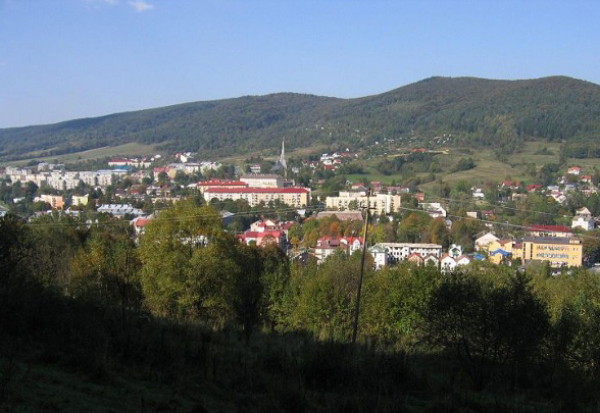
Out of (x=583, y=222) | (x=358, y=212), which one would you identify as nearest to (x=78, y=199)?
(x=358, y=212)

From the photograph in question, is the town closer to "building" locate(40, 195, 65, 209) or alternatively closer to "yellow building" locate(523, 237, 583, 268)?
"yellow building" locate(523, 237, 583, 268)

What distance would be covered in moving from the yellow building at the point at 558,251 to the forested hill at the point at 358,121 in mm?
41043

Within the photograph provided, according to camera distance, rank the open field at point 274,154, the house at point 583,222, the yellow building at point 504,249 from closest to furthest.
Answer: the yellow building at point 504,249 → the house at point 583,222 → the open field at point 274,154

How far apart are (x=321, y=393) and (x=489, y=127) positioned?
273 ft

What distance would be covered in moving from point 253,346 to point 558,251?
29726mm

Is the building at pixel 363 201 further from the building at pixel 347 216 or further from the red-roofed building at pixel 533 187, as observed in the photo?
the red-roofed building at pixel 533 187

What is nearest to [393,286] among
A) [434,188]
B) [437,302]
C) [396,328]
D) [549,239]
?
[396,328]

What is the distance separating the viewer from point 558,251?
110ft

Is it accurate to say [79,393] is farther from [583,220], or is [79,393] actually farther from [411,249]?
[583,220]

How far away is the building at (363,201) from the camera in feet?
149

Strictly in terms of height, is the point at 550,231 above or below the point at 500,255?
above

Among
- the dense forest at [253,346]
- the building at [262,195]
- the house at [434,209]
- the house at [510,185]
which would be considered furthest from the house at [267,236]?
the house at [510,185]

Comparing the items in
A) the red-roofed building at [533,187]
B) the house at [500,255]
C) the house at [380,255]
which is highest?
the red-roofed building at [533,187]

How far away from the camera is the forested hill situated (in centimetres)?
8350
